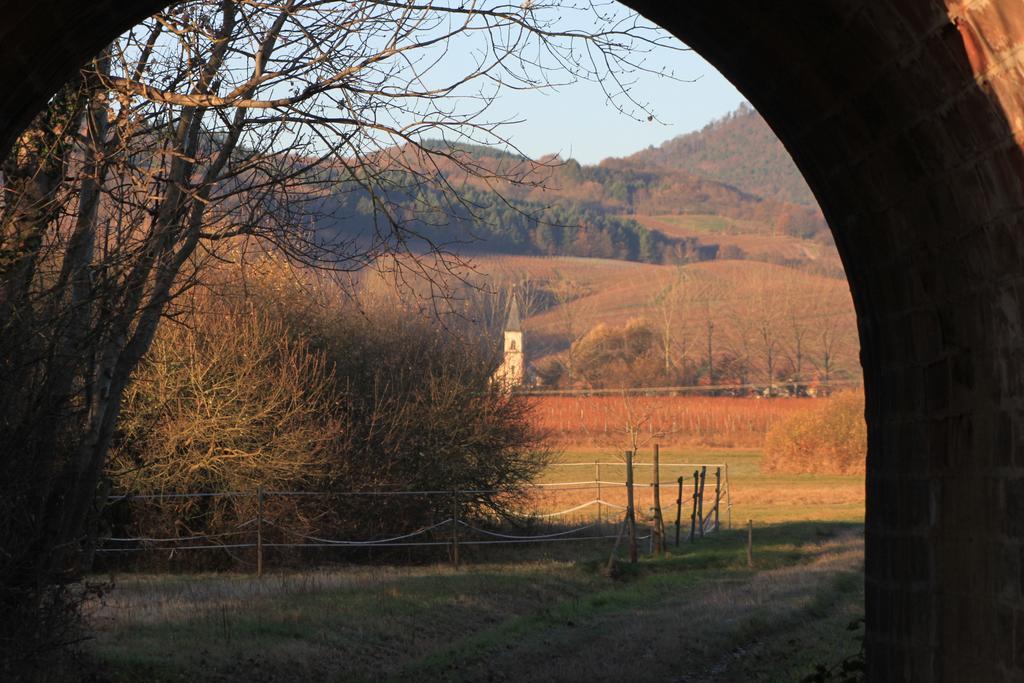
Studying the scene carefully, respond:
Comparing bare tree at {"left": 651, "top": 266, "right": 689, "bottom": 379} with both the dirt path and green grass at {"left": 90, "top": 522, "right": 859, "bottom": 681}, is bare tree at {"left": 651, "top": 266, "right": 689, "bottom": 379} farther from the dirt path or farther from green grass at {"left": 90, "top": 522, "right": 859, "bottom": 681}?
the dirt path

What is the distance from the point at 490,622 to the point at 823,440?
44.8 metres

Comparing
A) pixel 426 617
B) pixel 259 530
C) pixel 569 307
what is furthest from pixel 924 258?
pixel 569 307

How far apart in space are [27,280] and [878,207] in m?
5.62


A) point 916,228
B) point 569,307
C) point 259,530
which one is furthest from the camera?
point 569,307

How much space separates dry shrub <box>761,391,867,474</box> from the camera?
56625 mm

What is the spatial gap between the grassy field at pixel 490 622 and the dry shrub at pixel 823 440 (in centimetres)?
3313

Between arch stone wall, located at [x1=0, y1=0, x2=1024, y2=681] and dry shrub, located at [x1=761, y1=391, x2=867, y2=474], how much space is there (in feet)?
168

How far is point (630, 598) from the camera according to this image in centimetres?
1886

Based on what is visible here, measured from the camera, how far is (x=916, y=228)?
5.46 meters

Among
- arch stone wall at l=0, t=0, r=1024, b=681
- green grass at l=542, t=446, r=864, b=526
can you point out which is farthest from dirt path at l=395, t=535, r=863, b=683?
green grass at l=542, t=446, r=864, b=526

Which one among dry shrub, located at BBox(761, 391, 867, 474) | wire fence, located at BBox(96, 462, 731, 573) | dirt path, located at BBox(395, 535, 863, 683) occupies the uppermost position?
dry shrub, located at BBox(761, 391, 867, 474)

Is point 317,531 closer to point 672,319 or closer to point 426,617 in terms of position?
point 426,617

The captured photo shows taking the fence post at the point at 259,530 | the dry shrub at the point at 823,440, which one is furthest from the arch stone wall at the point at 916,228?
the dry shrub at the point at 823,440

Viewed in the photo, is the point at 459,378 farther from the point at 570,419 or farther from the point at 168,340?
the point at 570,419
